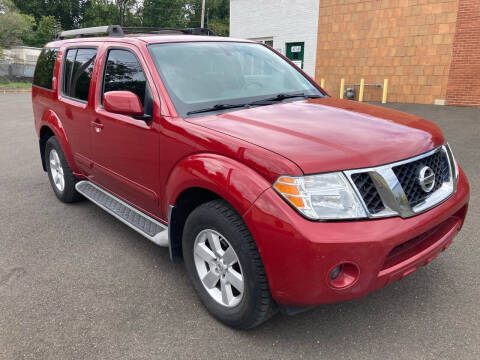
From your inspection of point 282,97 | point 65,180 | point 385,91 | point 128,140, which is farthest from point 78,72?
point 385,91

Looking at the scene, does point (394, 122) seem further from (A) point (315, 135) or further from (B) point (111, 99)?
(B) point (111, 99)

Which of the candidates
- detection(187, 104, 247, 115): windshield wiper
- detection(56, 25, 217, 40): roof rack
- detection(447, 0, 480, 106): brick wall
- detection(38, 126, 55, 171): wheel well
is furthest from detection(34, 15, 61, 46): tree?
detection(187, 104, 247, 115): windshield wiper

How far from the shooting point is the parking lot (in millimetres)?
2441

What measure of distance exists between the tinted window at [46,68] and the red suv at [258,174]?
3.92ft

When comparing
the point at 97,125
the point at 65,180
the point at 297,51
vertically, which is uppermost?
the point at 297,51

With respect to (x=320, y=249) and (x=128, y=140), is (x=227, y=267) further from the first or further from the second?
(x=128, y=140)

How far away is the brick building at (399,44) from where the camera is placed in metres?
12.2

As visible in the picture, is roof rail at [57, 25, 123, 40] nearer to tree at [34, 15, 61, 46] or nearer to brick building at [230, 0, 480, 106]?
brick building at [230, 0, 480, 106]

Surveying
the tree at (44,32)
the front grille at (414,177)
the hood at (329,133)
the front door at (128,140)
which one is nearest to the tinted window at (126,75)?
the front door at (128,140)

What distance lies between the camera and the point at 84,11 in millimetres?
71875

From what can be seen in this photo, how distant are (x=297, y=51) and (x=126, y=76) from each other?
14.5 metres

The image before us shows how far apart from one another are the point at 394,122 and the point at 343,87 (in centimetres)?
1316

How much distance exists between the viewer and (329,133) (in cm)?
244

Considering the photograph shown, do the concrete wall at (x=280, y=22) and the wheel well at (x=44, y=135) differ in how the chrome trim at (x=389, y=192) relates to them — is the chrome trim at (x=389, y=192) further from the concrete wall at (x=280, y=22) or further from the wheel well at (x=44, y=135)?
the concrete wall at (x=280, y=22)
